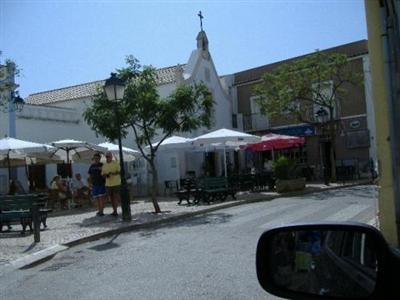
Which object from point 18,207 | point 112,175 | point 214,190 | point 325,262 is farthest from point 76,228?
point 325,262

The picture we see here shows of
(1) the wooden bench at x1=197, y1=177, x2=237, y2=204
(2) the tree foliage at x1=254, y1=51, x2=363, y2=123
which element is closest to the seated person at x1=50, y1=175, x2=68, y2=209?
(1) the wooden bench at x1=197, y1=177, x2=237, y2=204

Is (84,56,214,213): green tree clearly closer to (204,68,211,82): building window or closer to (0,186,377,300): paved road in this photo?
(0,186,377,300): paved road

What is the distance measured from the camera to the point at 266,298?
6.05 metres

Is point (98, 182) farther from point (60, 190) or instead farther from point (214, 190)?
point (214, 190)

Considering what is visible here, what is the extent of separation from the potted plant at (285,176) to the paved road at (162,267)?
830 cm

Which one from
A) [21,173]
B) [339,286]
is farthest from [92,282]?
[21,173]

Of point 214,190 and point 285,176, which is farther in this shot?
point 285,176

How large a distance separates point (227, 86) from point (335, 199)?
69.8 ft

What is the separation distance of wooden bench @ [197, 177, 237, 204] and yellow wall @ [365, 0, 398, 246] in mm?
11310

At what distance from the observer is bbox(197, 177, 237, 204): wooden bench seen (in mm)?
18828

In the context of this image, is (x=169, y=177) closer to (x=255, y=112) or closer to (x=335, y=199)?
(x=255, y=112)

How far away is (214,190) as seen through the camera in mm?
18859

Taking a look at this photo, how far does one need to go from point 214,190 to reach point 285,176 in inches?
178

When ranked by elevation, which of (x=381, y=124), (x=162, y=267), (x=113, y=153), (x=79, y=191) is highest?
(x=113, y=153)
